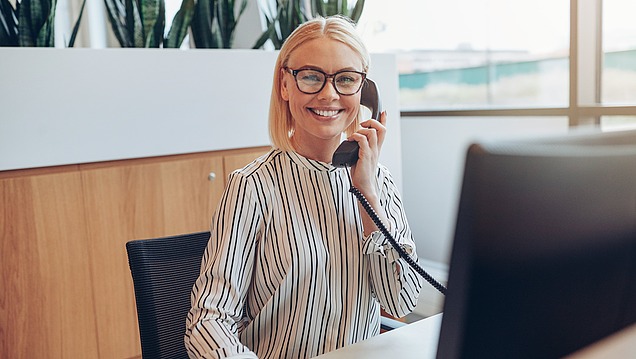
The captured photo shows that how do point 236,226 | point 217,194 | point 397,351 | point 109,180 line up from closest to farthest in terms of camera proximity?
point 397,351 → point 236,226 → point 109,180 → point 217,194

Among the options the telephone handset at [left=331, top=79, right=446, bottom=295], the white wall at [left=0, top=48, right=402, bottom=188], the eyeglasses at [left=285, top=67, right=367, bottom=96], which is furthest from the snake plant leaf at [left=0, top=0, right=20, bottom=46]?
the telephone handset at [left=331, top=79, right=446, bottom=295]

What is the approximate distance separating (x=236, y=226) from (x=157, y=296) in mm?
241

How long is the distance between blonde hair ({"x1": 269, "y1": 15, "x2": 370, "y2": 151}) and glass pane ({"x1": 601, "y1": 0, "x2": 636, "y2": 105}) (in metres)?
1.70

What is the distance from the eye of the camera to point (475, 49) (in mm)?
3312

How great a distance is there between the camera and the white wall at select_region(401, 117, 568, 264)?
3348 mm

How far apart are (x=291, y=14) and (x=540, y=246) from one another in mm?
2419

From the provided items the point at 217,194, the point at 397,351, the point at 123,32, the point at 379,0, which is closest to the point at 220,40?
the point at 123,32

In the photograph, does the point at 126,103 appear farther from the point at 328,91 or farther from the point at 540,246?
the point at 540,246

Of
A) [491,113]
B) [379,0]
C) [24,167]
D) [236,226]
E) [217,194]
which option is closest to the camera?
[236,226]

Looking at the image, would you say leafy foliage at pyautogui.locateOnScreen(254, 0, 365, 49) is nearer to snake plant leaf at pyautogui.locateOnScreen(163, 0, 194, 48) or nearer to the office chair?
snake plant leaf at pyautogui.locateOnScreen(163, 0, 194, 48)

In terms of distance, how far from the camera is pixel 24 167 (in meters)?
2.05

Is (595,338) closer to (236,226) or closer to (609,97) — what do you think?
(236,226)

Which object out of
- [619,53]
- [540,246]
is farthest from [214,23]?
[540,246]

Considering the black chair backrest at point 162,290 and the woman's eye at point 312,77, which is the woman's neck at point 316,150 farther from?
the black chair backrest at point 162,290
